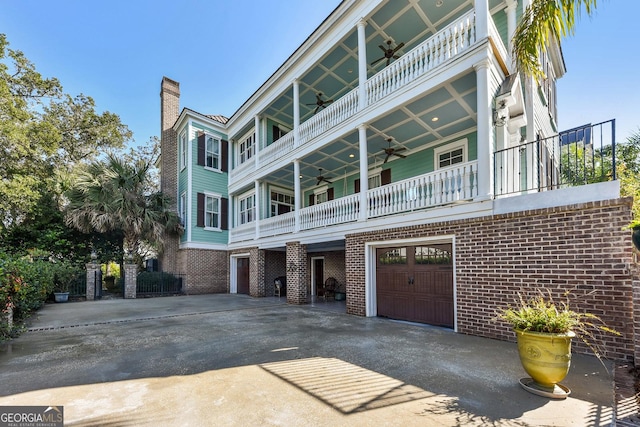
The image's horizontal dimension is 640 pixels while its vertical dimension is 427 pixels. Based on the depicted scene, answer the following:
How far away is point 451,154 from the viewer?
1005 cm

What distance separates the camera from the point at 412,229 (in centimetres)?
775

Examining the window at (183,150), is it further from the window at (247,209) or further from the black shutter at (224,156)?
the window at (247,209)

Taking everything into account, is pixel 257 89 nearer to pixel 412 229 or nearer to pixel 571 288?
pixel 412 229

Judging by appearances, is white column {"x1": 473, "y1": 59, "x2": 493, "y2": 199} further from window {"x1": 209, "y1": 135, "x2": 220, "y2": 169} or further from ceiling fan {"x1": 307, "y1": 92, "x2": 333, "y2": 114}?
window {"x1": 209, "y1": 135, "x2": 220, "y2": 169}

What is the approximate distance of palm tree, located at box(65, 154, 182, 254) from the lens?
14.1 m

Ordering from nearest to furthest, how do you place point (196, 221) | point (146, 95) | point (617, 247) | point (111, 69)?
point (617, 247) < point (196, 221) < point (111, 69) < point (146, 95)

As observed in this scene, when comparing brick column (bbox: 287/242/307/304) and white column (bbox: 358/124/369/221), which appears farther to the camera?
brick column (bbox: 287/242/307/304)

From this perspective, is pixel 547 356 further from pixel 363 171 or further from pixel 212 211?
pixel 212 211

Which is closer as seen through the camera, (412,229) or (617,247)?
(617,247)

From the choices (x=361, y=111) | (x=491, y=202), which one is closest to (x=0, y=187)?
(x=361, y=111)

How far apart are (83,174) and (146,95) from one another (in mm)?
9362

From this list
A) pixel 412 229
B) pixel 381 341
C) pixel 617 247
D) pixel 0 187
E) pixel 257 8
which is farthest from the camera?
pixel 0 187

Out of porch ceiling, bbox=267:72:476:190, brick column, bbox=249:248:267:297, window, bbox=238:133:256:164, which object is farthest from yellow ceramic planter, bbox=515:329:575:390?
window, bbox=238:133:256:164

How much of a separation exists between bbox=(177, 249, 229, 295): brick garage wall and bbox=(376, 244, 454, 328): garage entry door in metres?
10.4
